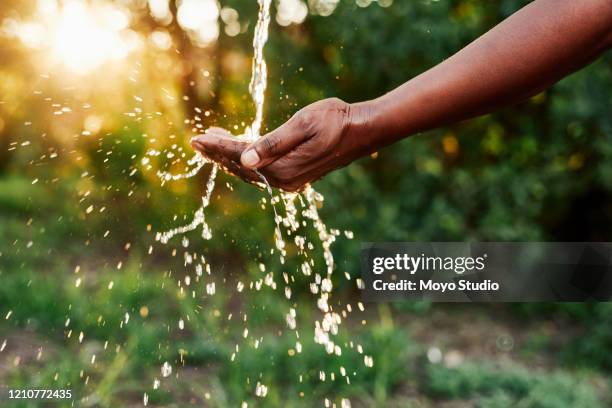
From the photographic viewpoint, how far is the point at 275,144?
1.75 meters

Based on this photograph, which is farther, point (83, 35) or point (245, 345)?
point (83, 35)

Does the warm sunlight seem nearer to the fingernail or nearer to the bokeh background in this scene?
the bokeh background

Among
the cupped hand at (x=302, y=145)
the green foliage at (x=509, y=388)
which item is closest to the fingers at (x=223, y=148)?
the cupped hand at (x=302, y=145)

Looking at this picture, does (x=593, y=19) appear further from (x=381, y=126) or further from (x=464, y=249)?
(x=464, y=249)

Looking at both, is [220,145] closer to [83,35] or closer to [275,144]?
[275,144]

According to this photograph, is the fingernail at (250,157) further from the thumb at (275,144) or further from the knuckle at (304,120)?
the knuckle at (304,120)

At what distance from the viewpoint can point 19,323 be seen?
3.73 metres

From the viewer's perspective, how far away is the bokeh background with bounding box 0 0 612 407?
3.19 meters

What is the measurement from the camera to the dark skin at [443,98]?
152 centimetres

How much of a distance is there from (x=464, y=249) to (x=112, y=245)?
232cm

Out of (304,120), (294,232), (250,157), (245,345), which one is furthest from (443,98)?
(294,232)

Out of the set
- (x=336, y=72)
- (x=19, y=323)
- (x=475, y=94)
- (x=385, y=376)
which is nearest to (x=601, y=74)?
(x=336, y=72)

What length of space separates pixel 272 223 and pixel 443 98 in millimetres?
2573

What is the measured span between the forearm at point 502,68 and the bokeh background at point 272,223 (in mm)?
1573
